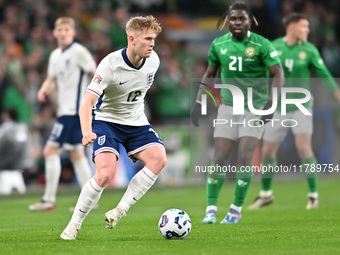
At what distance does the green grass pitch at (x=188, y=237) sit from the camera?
22.6ft

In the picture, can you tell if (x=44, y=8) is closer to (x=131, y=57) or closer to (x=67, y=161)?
(x=67, y=161)

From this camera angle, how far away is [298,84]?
38.8 ft

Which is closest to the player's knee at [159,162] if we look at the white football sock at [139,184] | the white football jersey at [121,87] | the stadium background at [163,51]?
the white football sock at [139,184]

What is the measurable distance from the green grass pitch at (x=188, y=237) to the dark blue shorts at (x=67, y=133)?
1.06 metres

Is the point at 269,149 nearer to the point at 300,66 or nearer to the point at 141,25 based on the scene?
the point at 300,66

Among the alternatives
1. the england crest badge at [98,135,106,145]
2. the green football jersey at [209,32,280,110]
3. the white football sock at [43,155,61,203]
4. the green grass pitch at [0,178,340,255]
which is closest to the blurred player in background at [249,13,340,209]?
the green grass pitch at [0,178,340,255]

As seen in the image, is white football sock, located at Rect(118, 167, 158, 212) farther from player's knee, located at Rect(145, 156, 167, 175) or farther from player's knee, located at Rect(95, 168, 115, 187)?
player's knee, located at Rect(95, 168, 115, 187)

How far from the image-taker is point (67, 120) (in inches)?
471

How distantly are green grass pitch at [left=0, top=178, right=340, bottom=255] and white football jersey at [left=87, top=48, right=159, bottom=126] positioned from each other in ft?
4.09

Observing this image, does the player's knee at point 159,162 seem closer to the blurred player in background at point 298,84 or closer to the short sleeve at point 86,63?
the blurred player in background at point 298,84

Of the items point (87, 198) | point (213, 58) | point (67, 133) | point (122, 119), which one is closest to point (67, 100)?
point (67, 133)

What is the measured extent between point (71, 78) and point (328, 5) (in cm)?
1429

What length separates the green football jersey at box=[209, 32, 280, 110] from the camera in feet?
31.1

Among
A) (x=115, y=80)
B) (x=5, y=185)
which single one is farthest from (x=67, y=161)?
(x=115, y=80)
